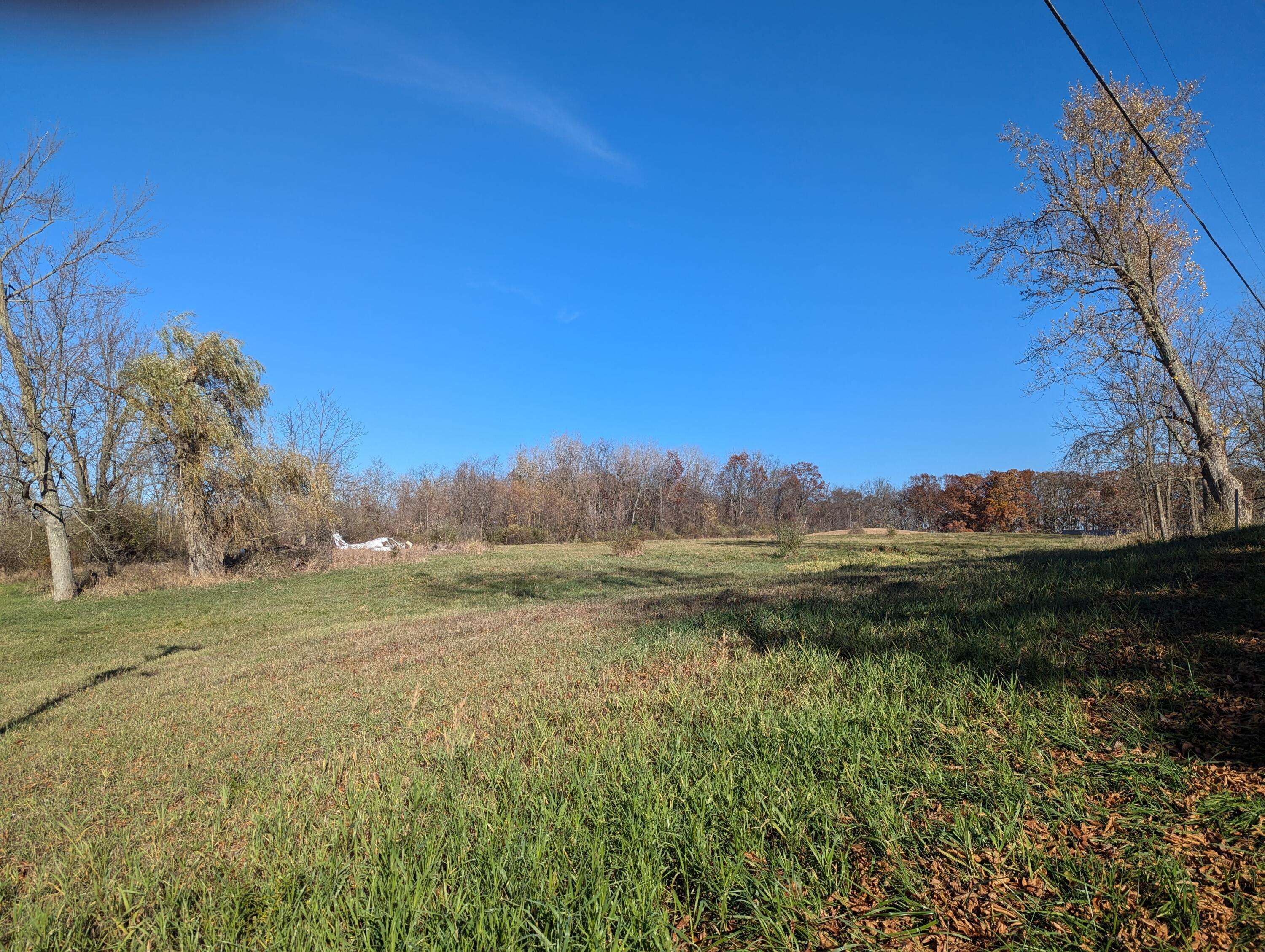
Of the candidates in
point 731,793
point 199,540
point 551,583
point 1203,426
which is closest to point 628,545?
point 551,583

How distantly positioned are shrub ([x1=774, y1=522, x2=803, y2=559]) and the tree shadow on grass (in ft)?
80.5

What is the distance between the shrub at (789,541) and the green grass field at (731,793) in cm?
2388

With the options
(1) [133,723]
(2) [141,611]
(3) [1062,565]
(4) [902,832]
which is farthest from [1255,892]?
(2) [141,611]

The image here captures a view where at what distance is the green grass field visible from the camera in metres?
2.09

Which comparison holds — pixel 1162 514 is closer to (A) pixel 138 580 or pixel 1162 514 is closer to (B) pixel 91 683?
(B) pixel 91 683

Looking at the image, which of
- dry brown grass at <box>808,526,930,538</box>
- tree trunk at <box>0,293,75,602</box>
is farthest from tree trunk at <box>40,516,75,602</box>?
dry brown grass at <box>808,526,930,538</box>

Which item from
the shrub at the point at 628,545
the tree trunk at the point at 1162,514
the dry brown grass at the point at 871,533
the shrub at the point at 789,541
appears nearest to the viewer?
the tree trunk at the point at 1162,514

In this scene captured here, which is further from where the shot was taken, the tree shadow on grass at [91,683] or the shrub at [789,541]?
the shrub at [789,541]

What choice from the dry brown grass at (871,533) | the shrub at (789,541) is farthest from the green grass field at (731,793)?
the dry brown grass at (871,533)

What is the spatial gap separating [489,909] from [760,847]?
1.09m

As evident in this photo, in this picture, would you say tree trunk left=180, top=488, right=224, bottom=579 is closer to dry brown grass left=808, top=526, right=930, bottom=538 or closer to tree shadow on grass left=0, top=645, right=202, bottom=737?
tree shadow on grass left=0, top=645, right=202, bottom=737

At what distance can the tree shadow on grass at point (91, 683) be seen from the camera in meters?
7.04

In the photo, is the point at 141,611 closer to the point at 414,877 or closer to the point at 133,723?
the point at 133,723

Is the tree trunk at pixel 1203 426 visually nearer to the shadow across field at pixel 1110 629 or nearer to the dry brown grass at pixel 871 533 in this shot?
the shadow across field at pixel 1110 629
